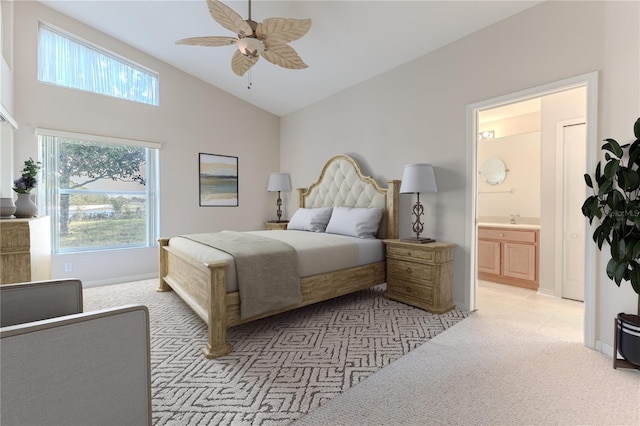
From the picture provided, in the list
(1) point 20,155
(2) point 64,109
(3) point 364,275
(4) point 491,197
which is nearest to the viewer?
(3) point 364,275

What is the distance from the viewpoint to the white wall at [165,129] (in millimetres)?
3814

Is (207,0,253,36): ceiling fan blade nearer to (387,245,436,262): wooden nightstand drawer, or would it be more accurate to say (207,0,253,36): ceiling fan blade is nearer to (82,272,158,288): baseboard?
(387,245,436,262): wooden nightstand drawer

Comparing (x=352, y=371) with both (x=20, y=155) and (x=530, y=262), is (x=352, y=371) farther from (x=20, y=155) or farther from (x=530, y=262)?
(x=20, y=155)

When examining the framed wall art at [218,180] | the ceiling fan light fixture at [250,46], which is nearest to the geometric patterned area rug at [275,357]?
the framed wall art at [218,180]

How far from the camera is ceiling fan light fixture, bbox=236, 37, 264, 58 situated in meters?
2.57

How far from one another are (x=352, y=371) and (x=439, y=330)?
1.09m

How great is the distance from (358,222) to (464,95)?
71.9 inches

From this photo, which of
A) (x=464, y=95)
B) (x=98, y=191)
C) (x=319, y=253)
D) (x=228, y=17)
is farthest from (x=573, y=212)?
(x=98, y=191)

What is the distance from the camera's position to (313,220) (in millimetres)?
4449

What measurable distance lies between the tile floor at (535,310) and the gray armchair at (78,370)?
3157 millimetres

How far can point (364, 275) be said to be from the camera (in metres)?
3.44

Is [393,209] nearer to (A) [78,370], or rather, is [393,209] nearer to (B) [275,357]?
(B) [275,357]

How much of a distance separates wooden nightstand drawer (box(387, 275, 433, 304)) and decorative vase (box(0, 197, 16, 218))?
3595mm

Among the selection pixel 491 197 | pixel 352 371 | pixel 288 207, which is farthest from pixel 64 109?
pixel 491 197
